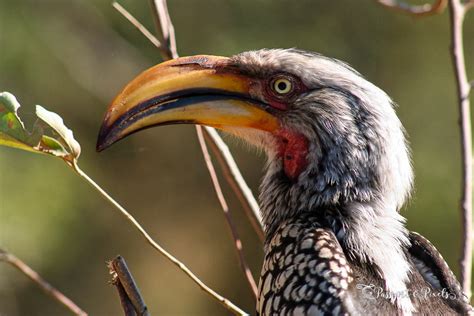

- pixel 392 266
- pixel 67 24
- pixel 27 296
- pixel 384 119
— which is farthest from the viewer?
pixel 27 296

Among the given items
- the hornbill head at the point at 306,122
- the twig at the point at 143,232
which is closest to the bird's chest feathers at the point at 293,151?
the hornbill head at the point at 306,122

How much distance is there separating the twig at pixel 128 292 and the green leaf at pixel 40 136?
42cm

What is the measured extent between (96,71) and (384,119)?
613 centimetres

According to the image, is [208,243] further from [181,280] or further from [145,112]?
[145,112]

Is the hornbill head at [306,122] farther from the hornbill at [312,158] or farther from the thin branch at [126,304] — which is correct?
the thin branch at [126,304]

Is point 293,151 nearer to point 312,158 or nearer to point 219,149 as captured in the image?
point 312,158

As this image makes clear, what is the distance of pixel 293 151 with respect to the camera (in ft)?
11.0

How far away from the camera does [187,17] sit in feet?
31.1

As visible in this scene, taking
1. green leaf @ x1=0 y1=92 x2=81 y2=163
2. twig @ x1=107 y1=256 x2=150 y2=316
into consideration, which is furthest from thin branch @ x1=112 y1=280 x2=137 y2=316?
green leaf @ x1=0 y1=92 x2=81 y2=163

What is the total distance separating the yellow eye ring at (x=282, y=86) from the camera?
3.32 m

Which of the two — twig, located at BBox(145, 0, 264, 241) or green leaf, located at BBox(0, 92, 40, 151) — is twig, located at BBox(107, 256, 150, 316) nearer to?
green leaf, located at BBox(0, 92, 40, 151)

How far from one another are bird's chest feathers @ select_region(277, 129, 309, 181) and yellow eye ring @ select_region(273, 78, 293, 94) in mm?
146

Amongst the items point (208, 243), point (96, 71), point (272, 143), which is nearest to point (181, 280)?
point (208, 243)

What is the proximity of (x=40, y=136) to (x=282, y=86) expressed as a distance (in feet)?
3.21
